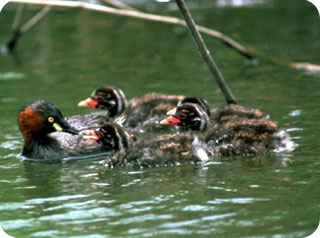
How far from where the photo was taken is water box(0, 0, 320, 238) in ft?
20.2

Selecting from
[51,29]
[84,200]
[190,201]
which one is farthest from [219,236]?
[51,29]

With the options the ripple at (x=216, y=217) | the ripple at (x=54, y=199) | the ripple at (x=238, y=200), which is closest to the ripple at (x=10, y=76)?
the ripple at (x=54, y=199)

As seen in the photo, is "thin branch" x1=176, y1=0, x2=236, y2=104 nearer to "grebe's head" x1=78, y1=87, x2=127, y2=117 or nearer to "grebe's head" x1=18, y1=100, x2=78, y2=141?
"grebe's head" x1=78, y1=87, x2=127, y2=117

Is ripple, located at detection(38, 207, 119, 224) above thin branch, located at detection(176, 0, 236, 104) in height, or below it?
below

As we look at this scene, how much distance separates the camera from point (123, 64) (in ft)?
43.7

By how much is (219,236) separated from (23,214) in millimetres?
1666

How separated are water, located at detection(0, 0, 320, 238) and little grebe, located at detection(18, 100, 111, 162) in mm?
269

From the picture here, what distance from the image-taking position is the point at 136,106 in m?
10.1

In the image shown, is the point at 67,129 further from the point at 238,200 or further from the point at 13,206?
the point at 238,200

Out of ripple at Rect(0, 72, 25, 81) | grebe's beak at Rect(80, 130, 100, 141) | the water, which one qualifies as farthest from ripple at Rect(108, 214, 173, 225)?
ripple at Rect(0, 72, 25, 81)

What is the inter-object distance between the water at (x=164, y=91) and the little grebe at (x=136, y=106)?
2.18 ft

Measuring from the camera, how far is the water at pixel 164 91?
615 centimetres

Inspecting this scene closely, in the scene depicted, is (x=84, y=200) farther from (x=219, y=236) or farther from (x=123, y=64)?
(x=123, y=64)

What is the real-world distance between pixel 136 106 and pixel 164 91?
136 centimetres
